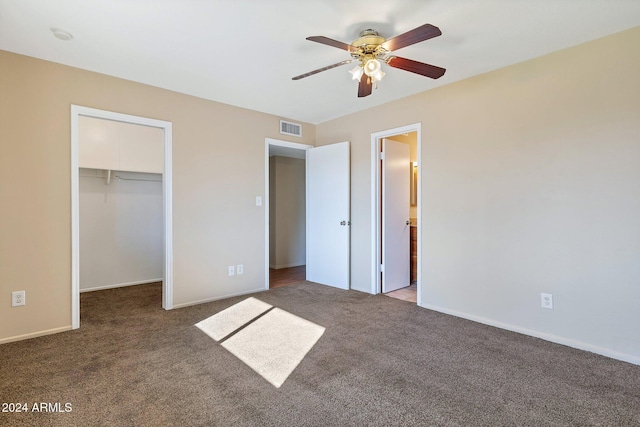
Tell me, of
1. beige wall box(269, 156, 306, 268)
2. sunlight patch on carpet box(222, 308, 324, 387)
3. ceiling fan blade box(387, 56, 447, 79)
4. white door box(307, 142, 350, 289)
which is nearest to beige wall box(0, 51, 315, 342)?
white door box(307, 142, 350, 289)

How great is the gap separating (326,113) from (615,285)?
3.55m

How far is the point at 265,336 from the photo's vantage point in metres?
2.76

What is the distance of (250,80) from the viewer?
127 inches

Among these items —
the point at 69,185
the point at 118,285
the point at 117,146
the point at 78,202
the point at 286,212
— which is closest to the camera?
the point at 69,185

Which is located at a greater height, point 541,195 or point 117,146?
point 117,146

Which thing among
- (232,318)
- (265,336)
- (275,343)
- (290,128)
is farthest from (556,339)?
(290,128)

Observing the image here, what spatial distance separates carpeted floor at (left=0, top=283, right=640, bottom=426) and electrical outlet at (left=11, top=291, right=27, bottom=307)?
348 millimetres

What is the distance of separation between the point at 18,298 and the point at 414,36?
12.3ft

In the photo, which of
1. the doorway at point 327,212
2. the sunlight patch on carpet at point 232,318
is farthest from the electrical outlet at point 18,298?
the doorway at point 327,212

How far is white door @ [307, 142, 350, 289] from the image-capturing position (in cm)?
440

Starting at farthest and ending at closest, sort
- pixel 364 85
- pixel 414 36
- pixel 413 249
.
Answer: pixel 413 249, pixel 364 85, pixel 414 36

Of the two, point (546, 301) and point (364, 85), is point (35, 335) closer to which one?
point (364, 85)

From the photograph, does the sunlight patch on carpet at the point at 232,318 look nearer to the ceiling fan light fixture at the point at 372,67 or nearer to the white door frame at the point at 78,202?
the white door frame at the point at 78,202

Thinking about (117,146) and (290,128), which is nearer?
(117,146)
